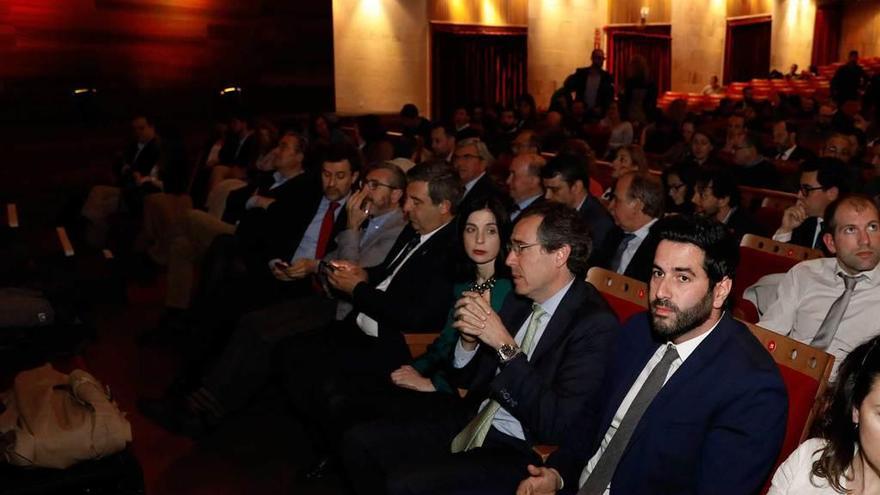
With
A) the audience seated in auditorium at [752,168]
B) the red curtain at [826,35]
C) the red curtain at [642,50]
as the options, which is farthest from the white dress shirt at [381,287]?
the red curtain at [826,35]

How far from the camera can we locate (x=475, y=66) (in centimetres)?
1385

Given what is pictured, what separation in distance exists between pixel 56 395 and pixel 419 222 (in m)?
1.49

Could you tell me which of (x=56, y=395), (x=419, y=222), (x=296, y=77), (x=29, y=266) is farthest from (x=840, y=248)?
(x=296, y=77)

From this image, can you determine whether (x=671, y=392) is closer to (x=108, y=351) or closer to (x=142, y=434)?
(x=142, y=434)

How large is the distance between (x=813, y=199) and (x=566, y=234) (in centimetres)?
212

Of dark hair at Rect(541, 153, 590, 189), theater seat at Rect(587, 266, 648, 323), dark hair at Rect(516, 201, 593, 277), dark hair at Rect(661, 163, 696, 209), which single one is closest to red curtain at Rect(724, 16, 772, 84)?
dark hair at Rect(661, 163, 696, 209)

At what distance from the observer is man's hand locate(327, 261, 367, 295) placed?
3.42m

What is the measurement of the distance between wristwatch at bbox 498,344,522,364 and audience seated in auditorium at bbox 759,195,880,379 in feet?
3.87

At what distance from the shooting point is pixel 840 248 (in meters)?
2.93

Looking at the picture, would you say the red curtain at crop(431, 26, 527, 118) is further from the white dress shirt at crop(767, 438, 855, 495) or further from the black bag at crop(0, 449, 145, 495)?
the white dress shirt at crop(767, 438, 855, 495)

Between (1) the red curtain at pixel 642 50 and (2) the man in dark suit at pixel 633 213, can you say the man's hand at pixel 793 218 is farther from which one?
(1) the red curtain at pixel 642 50

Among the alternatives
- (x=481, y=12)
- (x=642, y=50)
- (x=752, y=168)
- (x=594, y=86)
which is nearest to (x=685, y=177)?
(x=752, y=168)

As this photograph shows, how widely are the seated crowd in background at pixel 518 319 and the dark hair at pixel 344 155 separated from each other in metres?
0.02

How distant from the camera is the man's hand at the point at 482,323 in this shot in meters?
2.29
